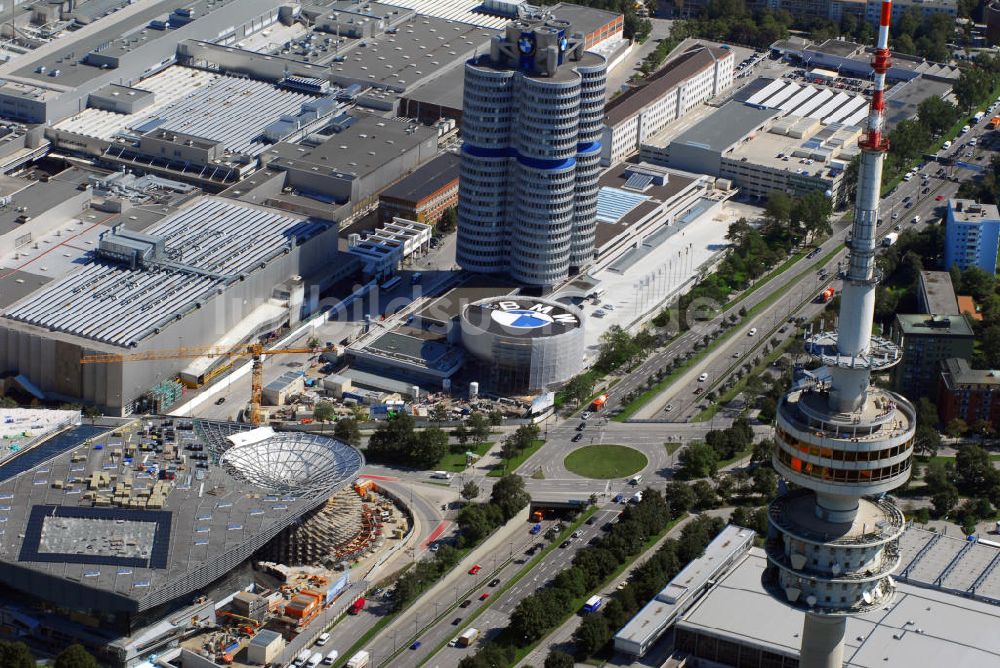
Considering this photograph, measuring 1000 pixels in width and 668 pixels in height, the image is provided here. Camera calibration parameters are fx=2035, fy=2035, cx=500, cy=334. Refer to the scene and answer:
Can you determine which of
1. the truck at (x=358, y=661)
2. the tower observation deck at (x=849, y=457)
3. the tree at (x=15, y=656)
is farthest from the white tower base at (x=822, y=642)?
the tree at (x=15, y=656)

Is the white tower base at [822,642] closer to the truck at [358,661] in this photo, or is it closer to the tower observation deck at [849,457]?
the tower observation deck at [849,457]

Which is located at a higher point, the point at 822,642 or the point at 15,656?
the point at 822,642

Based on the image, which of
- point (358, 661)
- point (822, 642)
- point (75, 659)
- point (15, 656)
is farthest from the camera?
point (358, 661)

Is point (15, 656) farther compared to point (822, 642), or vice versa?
point (15, 656)

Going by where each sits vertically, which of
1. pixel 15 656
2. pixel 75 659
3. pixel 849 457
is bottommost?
pixel 15 656

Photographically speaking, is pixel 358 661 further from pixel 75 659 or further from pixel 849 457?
pixel 849 457

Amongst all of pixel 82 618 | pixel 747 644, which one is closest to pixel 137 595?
pixel 82 618

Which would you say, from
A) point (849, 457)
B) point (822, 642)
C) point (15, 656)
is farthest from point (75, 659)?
point (849, 457)

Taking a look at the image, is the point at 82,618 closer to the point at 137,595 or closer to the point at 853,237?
the point at 137,595
